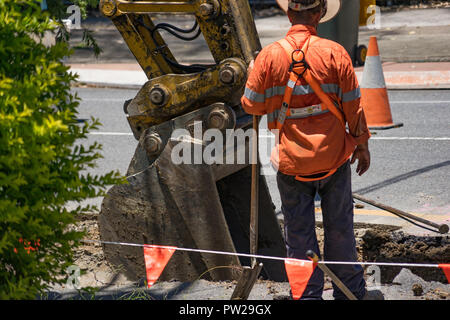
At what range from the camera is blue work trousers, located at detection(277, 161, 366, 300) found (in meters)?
4.05

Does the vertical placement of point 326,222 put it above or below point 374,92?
above

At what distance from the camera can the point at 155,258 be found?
4379 mm

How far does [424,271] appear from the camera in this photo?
5.07 meters

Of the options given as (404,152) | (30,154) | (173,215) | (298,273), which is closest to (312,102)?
(298,273)

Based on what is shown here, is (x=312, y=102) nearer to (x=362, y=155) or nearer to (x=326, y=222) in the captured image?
(x=362, y=155)

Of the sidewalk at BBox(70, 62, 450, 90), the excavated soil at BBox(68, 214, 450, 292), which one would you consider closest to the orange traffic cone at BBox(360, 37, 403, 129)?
the sidewalk at BBox(70, 62, 450, 90)

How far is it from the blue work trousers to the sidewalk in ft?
23.9

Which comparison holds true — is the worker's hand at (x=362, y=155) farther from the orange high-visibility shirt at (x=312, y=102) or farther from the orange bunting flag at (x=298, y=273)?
the orange bunting flag at (x=298, y=273)

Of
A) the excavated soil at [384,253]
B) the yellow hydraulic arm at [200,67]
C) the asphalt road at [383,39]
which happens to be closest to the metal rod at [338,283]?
the excavated soil at [384,253]

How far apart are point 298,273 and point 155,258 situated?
89cm

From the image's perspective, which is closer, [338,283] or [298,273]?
[338,283]

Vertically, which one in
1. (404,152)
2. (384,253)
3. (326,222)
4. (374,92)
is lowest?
(404,152)
